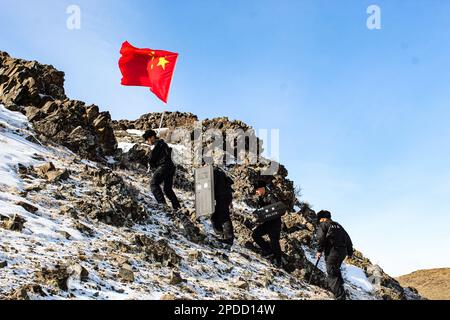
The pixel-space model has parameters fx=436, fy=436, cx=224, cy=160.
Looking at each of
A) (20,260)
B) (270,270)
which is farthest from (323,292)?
(20,260)

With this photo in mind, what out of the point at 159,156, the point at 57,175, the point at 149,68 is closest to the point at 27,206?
the point at 57,175

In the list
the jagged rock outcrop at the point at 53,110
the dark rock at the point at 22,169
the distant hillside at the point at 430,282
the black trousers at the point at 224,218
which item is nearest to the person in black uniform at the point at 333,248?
the black trousers at the point at 224,218

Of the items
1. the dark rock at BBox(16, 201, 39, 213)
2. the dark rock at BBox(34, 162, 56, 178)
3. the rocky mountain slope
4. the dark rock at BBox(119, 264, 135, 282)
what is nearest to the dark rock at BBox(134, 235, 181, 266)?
the rocky mountain slope

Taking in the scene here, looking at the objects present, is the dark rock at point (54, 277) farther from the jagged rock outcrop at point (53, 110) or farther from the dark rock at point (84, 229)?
the jagged rock outcrop at point (53, 110)

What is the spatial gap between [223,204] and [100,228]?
3.74 m

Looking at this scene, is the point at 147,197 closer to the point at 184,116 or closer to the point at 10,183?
→ the point at 10,183

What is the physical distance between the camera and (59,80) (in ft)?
70.2

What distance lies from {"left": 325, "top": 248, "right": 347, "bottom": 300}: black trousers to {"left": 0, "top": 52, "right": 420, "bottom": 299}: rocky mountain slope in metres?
0.55

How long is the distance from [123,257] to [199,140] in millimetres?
18519

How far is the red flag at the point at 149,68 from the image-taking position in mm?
14891

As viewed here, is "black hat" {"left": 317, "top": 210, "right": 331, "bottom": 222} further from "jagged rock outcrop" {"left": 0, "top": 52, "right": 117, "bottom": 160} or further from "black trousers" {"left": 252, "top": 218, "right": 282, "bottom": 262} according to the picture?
"jagged rock outcrop" {"left": 0, "top": 52, "right": 117, "bottom": 160}

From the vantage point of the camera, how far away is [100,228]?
10086mm

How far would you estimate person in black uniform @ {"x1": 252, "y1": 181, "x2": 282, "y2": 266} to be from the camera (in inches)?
509

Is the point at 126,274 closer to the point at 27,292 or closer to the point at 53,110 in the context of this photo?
the point at 27,292
